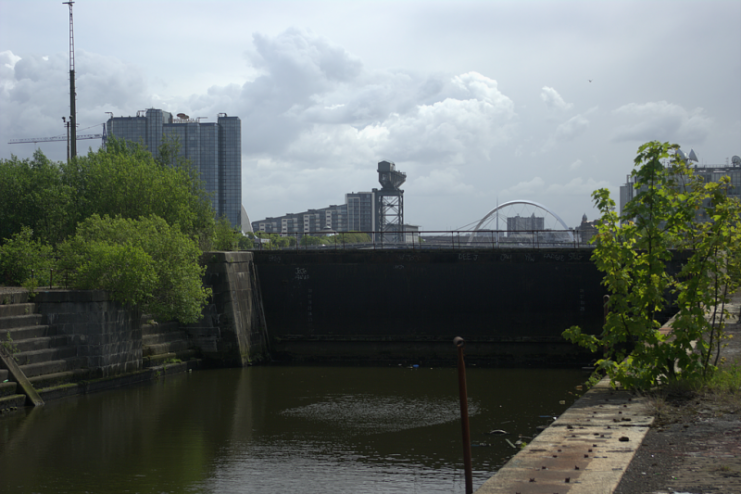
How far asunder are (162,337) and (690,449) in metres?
20.3

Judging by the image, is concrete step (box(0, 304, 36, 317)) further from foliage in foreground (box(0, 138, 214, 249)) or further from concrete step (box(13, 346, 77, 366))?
foliage in foreground (box(0, 138, 214, 249))

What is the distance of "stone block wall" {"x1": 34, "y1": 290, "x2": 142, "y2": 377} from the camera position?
19.6 metres

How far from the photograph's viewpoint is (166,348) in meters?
24.5

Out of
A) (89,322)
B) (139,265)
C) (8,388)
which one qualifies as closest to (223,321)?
(139,265)

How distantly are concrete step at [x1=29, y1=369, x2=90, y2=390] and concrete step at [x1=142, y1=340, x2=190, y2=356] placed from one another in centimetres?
354

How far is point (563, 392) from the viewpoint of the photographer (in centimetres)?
2009

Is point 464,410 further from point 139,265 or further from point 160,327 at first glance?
point 160,327

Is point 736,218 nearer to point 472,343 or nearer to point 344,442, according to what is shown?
point 344,442

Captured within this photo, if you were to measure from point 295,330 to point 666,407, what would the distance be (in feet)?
70.2

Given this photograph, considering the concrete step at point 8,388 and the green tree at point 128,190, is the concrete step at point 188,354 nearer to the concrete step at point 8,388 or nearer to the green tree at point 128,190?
the green tree at point 128,190

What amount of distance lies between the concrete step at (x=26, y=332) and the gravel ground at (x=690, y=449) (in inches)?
617

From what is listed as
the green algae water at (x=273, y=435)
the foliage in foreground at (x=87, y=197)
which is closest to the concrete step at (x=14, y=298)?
the green algae water at (x=273, y=435)

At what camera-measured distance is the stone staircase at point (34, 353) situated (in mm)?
17188

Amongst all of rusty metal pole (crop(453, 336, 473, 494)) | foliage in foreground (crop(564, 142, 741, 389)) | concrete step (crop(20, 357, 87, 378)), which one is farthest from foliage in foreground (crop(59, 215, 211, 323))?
rusty metal pole (crop(453, 336, 473, 494))
